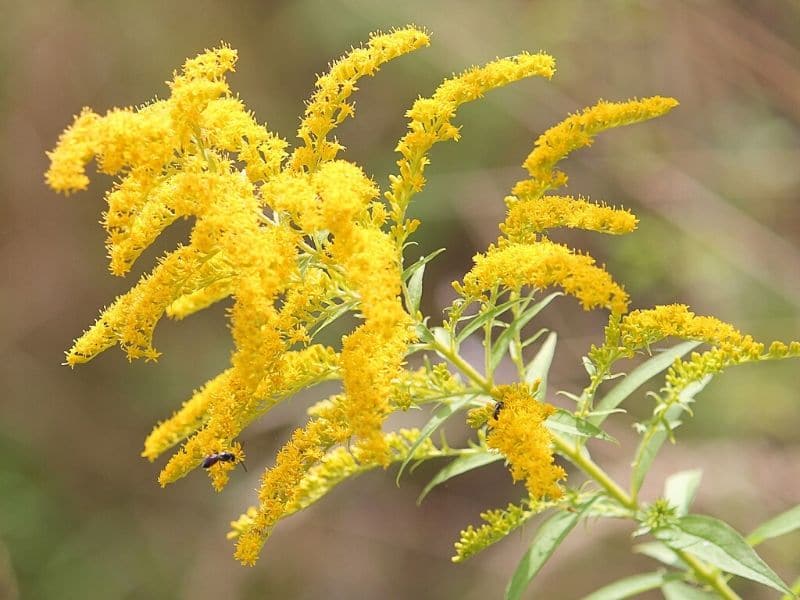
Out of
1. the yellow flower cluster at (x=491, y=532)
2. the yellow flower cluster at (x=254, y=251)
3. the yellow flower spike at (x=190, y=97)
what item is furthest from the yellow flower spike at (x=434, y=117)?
the yellow flower cluster at (x=491, y=532)

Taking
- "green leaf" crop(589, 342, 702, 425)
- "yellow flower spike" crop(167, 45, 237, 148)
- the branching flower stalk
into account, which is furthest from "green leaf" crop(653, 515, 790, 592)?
"yellow flower spike" crop(167, 45, 237, 148)

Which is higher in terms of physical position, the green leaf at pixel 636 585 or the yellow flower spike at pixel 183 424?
the yellow flower spike at pixel 183 424

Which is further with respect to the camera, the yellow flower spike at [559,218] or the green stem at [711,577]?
the green stem at [711,577]

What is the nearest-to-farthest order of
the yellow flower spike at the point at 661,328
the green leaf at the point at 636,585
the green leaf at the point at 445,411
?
the yellow flower spike at the point at 661,328 < the green leaf at the point at 445,411 < the green leaf at the point at 636,585

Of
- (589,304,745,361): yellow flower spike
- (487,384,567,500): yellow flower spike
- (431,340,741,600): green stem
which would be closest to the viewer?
(487,384,567,500): yellow flower spike

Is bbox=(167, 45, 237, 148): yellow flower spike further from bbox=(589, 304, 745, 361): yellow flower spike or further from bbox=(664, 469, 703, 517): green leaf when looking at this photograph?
bbox=(664, 469, 703, 517): green leaf

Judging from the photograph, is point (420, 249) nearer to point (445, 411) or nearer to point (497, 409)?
point (445, 411)

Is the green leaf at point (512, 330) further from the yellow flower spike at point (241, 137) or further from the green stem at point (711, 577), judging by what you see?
the green stem at point (711, 577)

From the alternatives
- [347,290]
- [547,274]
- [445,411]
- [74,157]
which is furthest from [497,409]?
[74,157]
